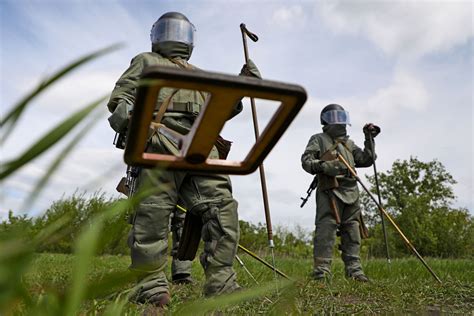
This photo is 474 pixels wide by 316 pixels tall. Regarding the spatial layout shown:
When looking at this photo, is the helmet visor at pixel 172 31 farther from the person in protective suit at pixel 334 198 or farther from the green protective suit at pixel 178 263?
the person in protective suit at pixel 334 198

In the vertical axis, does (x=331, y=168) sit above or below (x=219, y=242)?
above

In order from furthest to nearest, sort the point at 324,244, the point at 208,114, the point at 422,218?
the point at 422,218 < the point at 324,244 < the point at 208,114

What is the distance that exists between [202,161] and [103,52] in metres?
0.57

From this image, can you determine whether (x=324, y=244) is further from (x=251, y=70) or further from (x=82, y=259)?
(x=82, y=259)

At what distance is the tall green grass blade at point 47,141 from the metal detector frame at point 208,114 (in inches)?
8.4

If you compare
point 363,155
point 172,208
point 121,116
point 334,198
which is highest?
point 363,155

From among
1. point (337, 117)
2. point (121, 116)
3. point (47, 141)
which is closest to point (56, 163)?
point (47, 141)

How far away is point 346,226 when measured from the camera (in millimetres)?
5855

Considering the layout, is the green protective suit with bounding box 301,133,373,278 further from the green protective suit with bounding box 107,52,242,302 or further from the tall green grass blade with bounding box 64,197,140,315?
the tall green grass blade with bounding box 64,197,140,315

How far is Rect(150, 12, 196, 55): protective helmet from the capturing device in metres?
3.55

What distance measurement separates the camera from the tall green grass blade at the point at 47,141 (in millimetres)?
404

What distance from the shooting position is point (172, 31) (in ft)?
11.6

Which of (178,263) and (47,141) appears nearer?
(47,141)

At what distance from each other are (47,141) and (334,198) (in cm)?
548
